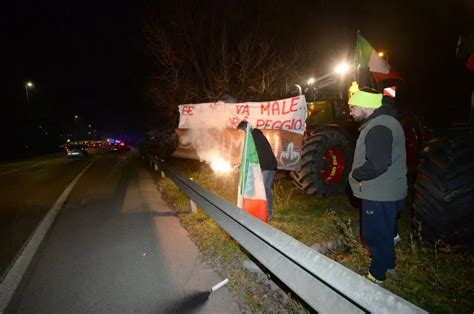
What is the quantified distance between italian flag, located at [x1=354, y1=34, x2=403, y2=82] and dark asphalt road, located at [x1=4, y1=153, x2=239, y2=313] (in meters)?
4.96

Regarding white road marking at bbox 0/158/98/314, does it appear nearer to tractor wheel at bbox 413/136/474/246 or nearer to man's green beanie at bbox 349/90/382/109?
man's green beanie at bbox 349/90/382/109

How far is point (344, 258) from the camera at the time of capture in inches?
175

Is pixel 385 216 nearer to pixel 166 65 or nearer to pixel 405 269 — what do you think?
pixel 405 269

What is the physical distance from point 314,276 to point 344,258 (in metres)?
2.34

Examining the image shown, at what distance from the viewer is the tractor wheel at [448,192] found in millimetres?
3830

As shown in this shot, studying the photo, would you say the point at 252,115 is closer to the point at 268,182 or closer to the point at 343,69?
the point at 268,182

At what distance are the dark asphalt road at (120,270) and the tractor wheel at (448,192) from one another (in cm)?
271

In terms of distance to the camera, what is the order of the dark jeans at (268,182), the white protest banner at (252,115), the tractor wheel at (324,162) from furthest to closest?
the tractor wheel at (324,162), the white protest banner at (252,115), the dark jeans at (268,182)

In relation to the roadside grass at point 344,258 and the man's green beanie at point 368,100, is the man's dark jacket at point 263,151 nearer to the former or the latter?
the roadside grass at point 344,258

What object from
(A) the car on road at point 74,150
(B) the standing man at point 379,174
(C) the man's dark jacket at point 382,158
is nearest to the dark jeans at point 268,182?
(B) the standing man at point 379,174

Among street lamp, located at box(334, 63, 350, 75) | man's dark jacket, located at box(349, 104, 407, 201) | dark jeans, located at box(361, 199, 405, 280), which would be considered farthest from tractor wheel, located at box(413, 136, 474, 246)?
street lamp, located at box(334, 63, 350, 75)

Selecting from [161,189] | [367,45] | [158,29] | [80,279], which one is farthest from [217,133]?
[158,29]

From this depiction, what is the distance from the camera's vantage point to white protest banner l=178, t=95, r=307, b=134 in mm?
6852

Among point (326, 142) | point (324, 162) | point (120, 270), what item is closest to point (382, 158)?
point (120, 270)
